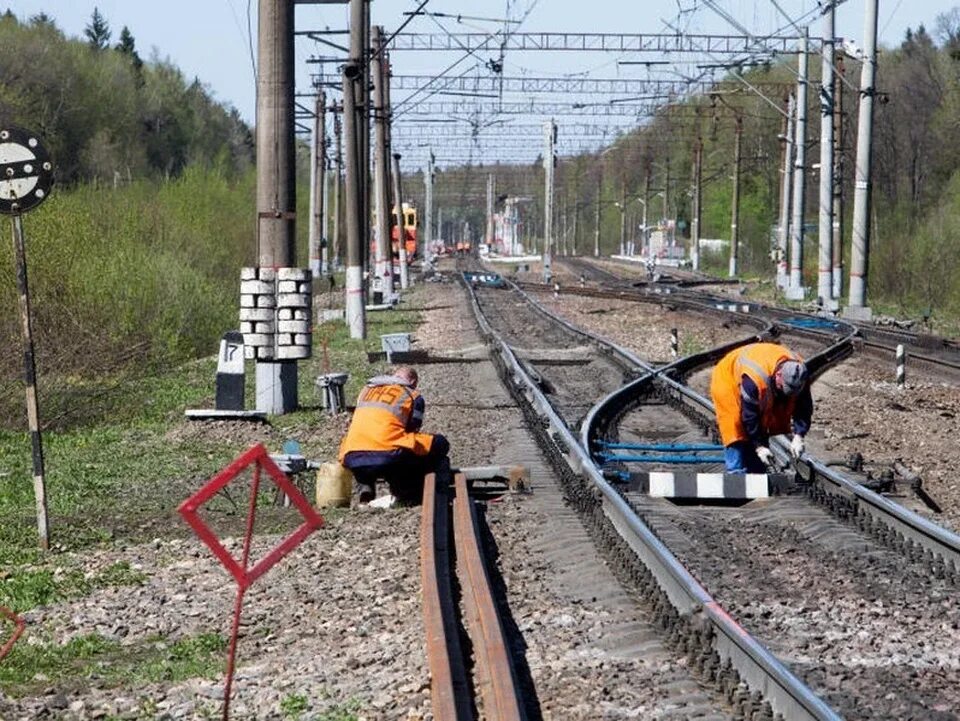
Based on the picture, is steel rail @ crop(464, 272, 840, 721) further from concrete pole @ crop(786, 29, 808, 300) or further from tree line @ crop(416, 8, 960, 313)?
concrete pole @ crop(786, 29, 808, 300)

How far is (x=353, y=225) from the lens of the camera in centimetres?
3272

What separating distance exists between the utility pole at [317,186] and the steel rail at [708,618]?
154 feet

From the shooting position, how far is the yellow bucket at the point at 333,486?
1287 centimetres

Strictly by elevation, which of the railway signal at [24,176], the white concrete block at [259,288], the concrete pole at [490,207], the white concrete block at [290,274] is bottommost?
the concrete pole at [490,207]

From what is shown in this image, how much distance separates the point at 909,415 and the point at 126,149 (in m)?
74.3

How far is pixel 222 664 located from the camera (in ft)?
26.5

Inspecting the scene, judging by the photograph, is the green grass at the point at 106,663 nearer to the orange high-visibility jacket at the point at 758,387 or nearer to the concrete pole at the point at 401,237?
the orange high-visibility jacket at the point at 758,387

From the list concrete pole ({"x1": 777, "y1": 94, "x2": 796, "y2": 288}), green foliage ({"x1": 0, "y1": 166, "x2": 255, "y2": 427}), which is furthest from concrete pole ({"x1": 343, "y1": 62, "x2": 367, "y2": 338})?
concrete pole ({"x1": 777, "y1": 94, "x2": 796, "y2": 288})

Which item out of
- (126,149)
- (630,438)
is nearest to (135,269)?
(630,438)

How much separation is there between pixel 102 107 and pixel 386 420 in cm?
8000

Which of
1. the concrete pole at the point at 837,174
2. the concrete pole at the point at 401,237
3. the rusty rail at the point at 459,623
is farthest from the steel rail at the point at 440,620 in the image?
the concrete pole at the point at 401,237

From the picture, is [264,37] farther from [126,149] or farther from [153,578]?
[126,149]

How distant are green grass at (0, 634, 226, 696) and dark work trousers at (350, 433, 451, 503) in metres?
4.17

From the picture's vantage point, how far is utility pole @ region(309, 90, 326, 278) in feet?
198
